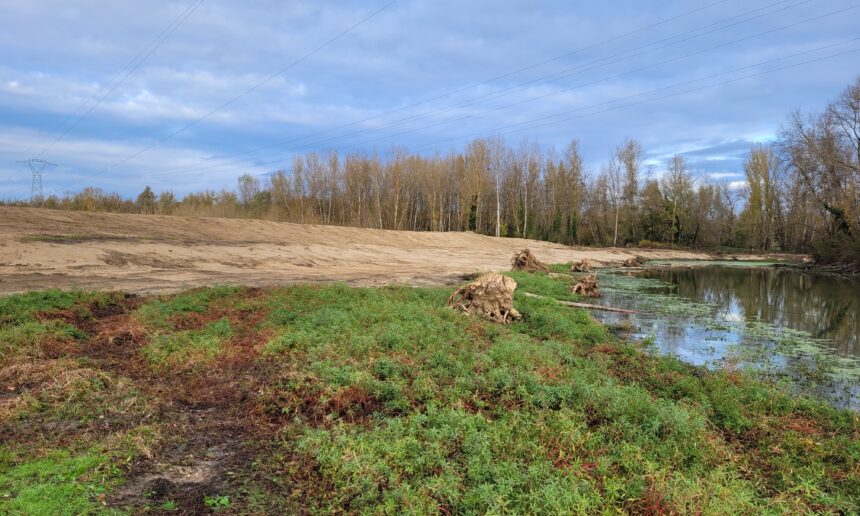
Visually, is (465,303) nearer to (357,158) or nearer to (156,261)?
(156,261)

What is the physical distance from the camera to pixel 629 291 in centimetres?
2356

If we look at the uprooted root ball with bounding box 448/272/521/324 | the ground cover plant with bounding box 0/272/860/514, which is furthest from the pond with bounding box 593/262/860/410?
the uprooted root ball with bounding box 448/272/521/324

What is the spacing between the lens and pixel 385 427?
551 cm

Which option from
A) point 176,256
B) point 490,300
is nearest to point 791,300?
point 490,300

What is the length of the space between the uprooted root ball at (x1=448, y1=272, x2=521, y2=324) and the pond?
350cm

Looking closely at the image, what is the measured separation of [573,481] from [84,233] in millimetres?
25406

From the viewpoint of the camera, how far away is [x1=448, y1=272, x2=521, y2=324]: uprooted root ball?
1261cm

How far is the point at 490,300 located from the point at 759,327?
916 centimetres

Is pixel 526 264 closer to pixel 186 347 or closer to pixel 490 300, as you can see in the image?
pixel 490 300

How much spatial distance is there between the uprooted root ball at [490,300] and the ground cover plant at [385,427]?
2.73 meters

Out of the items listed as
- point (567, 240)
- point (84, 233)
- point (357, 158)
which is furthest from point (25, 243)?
point (567, 240)

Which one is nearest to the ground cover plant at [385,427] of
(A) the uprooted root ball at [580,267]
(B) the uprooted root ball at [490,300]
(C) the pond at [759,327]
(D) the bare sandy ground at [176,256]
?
(C) the pond at [759,327]

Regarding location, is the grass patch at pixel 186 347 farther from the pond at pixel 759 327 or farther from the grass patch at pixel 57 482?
the pond at pixel 759 327

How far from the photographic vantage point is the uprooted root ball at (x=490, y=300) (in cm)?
1261
